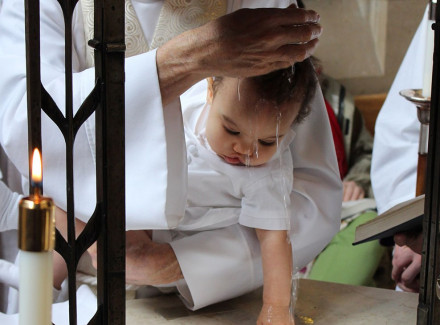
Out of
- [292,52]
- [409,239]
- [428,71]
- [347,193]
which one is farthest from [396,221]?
[347,193]

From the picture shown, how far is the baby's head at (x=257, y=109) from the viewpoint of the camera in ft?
4.65

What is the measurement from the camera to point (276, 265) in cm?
151

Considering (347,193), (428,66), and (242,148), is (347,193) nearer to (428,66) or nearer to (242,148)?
(428,66)

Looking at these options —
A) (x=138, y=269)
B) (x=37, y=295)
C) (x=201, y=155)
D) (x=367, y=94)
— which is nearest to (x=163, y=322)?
(x=138, y=269)

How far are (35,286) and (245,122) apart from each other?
0.89 m

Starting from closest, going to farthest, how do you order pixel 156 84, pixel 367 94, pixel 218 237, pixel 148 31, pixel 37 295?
pixel 37 295
pixel 156 84
pixel 148 31
pixel 218 237
pixel 367 94

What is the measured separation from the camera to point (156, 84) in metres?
1.22

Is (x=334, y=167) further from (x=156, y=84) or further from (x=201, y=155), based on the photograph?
(x=156, y=84)

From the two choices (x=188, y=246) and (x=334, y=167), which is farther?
(x=334, y=167)

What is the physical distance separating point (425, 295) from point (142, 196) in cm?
50

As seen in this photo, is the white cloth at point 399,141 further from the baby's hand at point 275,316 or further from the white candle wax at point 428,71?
the baby's hand at point 275,316

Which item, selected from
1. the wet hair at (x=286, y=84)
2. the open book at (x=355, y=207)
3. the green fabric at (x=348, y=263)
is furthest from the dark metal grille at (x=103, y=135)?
the open book at (x=355, y=207)

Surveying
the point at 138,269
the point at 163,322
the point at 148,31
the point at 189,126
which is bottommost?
the point at 163,322

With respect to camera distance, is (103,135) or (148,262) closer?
(103,135)
